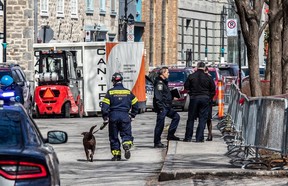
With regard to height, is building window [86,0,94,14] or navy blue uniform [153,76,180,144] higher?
building window [86,0,94,14]

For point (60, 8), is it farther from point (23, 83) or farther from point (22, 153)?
point (22, 153)

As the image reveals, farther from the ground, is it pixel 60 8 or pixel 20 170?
pixel 60 8

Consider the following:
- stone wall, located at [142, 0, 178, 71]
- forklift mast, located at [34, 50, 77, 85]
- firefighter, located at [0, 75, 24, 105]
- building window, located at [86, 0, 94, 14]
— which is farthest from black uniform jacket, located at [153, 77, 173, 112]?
stone wall, located at [142, 0, 178, 71]

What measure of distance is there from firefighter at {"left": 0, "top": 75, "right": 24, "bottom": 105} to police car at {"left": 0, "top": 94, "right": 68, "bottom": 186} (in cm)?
1789

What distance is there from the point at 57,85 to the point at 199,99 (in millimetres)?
15419

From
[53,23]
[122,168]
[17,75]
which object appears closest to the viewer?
[122,168]

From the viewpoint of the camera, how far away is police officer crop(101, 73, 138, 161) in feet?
70.9

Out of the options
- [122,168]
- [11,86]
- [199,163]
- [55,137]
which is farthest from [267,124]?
[11,86]

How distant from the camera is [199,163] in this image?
778 inches

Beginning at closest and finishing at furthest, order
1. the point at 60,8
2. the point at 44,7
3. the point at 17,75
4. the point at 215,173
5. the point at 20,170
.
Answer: the point at 20,170 < the point at 215,173 < the point at 17,75 < the point at 44,7 < the point at 60,8

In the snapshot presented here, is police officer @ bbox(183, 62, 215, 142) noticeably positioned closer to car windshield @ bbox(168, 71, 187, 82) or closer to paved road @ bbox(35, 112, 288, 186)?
paved road @ bbox(35, 112, 288, 186)

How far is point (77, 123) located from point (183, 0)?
44160 mm

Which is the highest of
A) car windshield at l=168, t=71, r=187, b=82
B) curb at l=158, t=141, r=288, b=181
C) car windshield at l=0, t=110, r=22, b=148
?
car windshield at l=0, t=110, r=22, b=148

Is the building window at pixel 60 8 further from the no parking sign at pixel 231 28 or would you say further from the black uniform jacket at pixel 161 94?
the black uniform jacket at pixel 161 94
